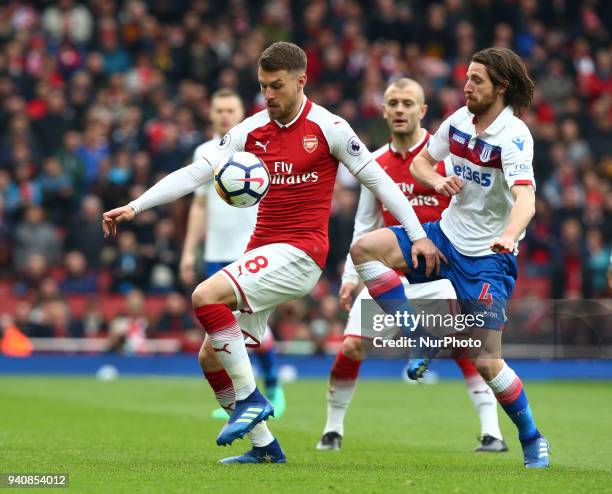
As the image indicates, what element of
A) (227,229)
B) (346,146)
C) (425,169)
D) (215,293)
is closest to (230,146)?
(346,146)

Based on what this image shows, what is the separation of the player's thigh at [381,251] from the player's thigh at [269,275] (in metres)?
0.40

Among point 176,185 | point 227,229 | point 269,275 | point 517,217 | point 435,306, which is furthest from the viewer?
point 227,229

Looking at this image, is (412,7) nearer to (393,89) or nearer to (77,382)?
(77,382)

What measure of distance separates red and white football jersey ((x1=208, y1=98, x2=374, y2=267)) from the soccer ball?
242mm

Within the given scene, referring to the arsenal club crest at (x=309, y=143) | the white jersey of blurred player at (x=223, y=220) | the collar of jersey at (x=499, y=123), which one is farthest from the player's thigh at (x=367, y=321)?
the white jersey of blurred player at (x=223, y=220)

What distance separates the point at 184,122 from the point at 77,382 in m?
5.85

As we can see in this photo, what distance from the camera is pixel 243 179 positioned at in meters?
7.51

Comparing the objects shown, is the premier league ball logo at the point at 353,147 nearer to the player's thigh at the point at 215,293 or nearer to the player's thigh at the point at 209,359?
the player's thigh at the point at 215,293

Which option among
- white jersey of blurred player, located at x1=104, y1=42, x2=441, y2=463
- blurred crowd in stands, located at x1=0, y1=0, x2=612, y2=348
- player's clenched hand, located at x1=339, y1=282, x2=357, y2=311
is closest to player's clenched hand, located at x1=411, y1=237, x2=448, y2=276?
white jersey of blurred player, located at x1=104, y1=42, x2=441, y2=463

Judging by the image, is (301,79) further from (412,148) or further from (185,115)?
(185,115)

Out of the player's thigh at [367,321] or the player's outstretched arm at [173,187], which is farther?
the player's thigh at [367,321]

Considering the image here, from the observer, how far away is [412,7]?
25.8 meters

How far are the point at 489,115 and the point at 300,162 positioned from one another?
128cm

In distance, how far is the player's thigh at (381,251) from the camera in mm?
8062
